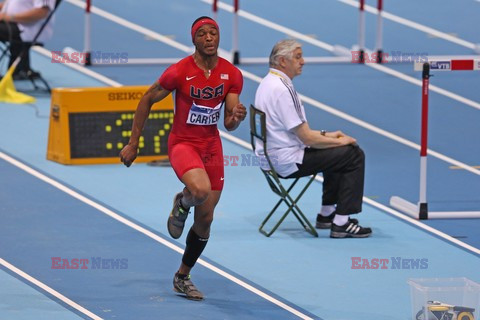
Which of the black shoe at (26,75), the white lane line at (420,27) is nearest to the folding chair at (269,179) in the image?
the black shoe at (26,75)

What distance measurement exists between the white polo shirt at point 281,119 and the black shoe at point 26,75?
18.7ft

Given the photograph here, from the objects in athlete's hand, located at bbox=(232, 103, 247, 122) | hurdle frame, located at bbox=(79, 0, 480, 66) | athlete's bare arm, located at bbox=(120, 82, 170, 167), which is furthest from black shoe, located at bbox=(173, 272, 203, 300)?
hurdle frame, located at bbox=(79, 0, 480, 66)

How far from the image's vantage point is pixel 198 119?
Result: 320 inches

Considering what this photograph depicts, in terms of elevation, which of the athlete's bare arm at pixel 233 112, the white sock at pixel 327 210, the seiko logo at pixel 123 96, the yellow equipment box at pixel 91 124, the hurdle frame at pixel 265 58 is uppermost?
the hurdle frame at pixel 265 58

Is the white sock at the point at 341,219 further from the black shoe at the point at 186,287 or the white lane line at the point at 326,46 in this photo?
the white lane line at the point at 326,46

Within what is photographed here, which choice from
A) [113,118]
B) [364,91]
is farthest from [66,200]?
[364,91]

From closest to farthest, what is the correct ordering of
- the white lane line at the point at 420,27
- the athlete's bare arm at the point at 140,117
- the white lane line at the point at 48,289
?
the white lane line at the point at 48,289
the athlete's bare arm at the point at 140,117
the white lane line at the point at 420,27

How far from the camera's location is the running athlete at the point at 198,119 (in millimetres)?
7988

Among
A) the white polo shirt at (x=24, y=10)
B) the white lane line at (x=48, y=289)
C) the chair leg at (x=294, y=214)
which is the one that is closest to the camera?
the white lane line at (x=48, y=289)

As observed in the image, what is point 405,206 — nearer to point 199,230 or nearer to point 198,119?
A: point 199,230

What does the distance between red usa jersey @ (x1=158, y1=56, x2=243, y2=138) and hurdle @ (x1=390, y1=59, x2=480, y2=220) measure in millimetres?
2445

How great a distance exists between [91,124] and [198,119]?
4241mm

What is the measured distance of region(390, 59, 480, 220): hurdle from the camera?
10008 mm

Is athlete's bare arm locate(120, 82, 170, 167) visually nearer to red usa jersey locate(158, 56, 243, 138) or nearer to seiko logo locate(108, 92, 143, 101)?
red usa jersey locate(158, 56, 243, 138)
